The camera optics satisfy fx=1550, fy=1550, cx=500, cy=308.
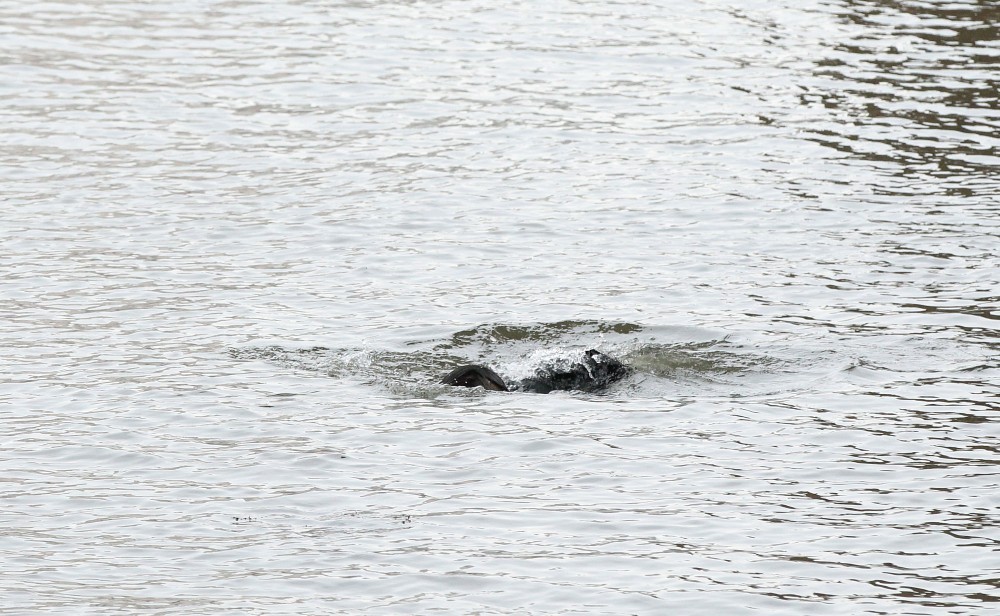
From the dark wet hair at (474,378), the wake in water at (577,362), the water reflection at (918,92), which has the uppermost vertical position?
the water reflection at (918,92)

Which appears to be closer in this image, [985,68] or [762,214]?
[762,214]

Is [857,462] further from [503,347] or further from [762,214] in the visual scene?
[762,214]

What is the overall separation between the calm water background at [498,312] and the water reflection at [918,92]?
0.25 feet

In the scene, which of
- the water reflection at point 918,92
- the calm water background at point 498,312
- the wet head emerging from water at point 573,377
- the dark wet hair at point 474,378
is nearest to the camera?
the calm water background at point 498,312

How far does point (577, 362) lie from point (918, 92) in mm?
10386

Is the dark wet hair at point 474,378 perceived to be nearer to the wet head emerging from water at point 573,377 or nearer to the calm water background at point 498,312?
the wet head emerging from water at point 573,377

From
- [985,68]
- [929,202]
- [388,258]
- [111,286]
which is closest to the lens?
[111,286]

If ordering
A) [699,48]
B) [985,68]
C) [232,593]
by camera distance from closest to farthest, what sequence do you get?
[232,593] < [985,68] < [699,48]

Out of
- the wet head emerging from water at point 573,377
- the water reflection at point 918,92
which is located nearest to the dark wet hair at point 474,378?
the wet head emerging from water at point 573,377

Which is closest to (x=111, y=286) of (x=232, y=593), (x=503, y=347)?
(x=503, y=347)

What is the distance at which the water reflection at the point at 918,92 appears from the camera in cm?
1800

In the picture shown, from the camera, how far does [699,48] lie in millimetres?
24078

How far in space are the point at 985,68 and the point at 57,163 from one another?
1249 centimetres

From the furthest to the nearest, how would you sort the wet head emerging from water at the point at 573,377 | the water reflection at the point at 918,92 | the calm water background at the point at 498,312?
the water reflection at the point at 918,92 < the wet head emerging from water at the point at 573,377 < the calm water background at the point at 498,312
